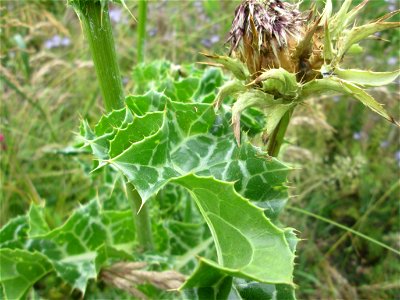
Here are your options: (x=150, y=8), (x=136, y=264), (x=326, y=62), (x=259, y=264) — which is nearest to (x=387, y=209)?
(x=136, y=264)

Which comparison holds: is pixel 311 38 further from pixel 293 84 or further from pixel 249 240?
pixel 249 240

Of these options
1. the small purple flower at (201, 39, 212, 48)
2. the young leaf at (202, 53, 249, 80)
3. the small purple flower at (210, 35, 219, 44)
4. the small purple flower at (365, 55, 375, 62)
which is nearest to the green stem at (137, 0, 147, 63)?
the young leaf at (202, 53, 249, 80)

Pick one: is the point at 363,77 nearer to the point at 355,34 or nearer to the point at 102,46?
the point at 355,34

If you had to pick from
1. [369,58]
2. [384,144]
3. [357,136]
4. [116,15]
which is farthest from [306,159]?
[116,15]

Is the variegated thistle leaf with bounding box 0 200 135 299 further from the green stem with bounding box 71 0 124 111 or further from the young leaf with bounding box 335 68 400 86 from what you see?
the young leaf with bounding box 335 68 400 86

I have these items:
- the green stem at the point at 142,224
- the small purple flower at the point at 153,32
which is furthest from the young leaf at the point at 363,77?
the small purple flower at the point at 153,32
